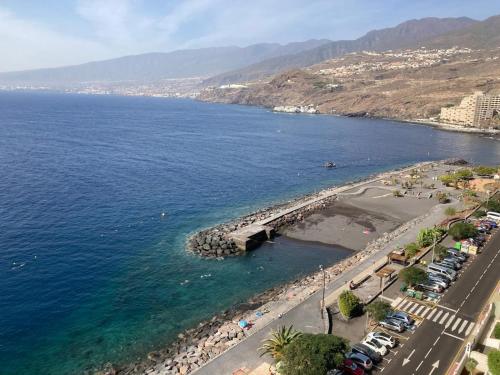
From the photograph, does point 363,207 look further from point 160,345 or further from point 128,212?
point 160,345

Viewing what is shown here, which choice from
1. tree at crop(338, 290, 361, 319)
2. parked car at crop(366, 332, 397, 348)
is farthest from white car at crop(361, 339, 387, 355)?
tree at crop(338, 290, 361, 319)

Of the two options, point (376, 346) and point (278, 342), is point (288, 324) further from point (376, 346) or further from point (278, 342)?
point (376, 346)

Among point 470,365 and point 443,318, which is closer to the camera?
point 470,365

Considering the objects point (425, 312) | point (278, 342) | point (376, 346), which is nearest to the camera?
point (278, 342)

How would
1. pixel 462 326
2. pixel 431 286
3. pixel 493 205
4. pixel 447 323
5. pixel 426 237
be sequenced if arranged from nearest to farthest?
1. pixel 462 326
2. pixel 447 323
3. pixel 431 286
4. pixel 426 237
5. pixel 493 205

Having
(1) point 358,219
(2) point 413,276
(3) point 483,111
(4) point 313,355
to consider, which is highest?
(4) point 313,355

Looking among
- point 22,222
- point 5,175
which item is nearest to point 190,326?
point 22,222

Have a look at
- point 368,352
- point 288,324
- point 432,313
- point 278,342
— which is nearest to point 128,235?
point 288,324
